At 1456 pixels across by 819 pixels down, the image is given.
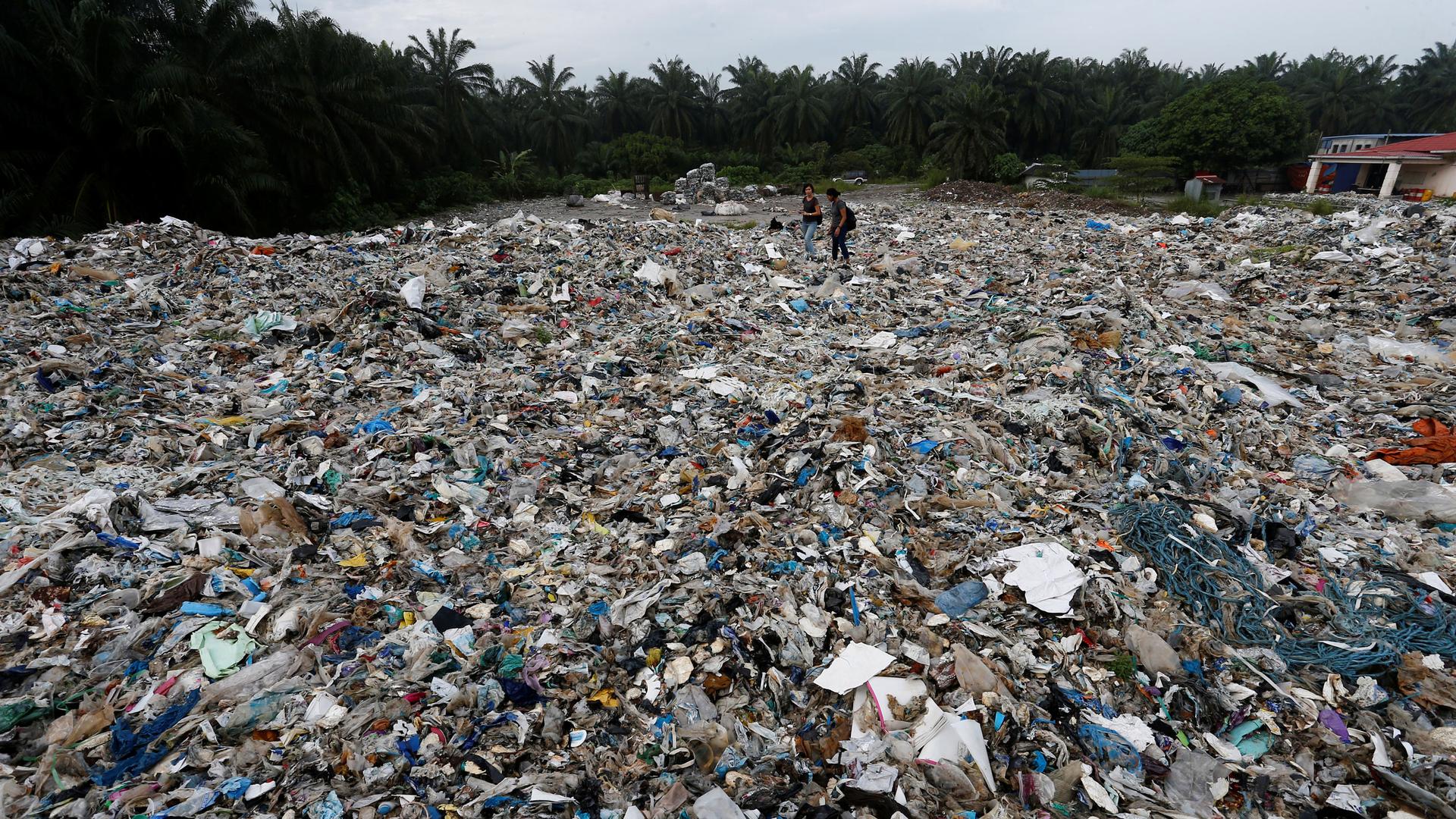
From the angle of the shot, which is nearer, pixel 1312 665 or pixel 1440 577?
pixel 1312 665

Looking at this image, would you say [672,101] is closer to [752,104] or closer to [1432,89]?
[752,104]

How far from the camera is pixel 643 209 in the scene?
23359mm

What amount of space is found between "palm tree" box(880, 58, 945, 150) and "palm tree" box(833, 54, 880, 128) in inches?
136

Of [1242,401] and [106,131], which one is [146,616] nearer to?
[1242,401]

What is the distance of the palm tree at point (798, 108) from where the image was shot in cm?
3738

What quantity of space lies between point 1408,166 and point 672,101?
31.9m

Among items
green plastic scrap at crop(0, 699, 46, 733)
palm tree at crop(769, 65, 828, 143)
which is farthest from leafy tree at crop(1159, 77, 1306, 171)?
green plastic scrap at crop(0, 699, 46, 733)

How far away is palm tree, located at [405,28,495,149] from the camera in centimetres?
2831

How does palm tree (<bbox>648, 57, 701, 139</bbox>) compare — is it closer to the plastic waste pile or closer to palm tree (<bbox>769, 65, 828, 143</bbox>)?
palm tree (<bbox>769, 65, 828, 143</bbox>)

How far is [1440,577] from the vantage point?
3412mm

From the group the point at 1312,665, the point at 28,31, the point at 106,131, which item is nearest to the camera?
the point at 1312,665

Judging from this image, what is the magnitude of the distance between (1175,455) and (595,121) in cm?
4040

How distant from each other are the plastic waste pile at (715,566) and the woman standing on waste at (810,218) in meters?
3.62

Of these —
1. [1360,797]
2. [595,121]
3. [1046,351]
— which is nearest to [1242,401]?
[1046,351]
